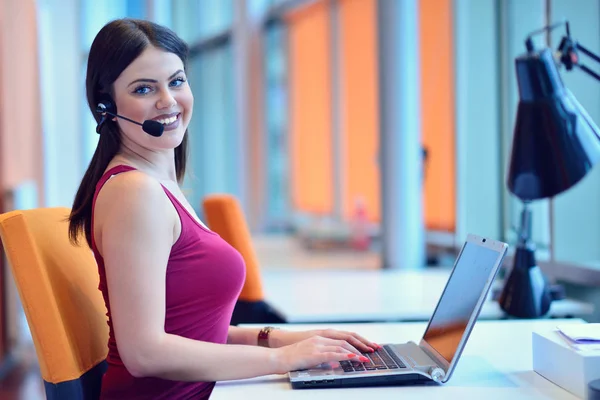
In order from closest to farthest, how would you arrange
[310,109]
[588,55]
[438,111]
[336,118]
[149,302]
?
[149,302] → [588,55] → [438,111] → [336,118] → [310,109]

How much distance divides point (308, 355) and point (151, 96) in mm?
599

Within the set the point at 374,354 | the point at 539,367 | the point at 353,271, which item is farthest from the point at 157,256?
the point at 353,271

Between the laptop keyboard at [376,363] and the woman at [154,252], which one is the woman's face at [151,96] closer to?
the woman at [154,252]

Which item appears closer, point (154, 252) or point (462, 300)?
point (154, 252)

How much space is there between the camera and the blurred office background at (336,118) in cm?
326

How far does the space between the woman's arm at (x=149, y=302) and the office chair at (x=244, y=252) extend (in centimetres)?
124

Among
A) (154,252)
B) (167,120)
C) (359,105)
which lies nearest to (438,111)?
(359,105)

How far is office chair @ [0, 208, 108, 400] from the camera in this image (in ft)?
4.58

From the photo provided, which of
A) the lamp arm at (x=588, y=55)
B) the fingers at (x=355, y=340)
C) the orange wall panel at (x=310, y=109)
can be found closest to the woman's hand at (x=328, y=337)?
the fingers at (x=355, y=340)

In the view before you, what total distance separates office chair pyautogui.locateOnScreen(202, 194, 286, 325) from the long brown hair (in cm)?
109

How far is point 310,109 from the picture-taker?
5.47m

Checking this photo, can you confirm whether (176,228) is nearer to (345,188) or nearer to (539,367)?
(539,367)

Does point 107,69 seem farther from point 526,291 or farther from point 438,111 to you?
point 438,111

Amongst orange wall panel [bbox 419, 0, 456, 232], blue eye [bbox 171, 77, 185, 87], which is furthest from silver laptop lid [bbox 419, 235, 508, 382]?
orange wall panel [bbox 419, 0, 456, 232]
